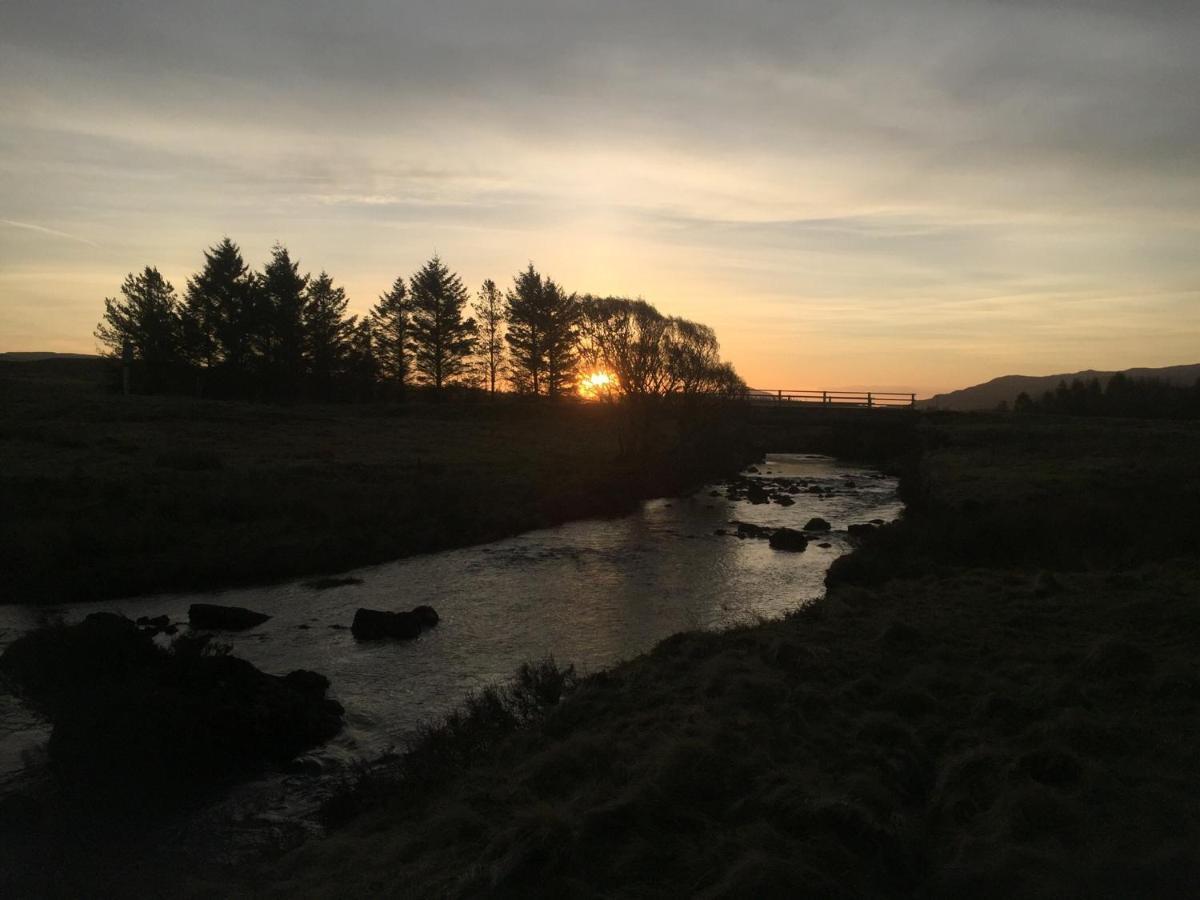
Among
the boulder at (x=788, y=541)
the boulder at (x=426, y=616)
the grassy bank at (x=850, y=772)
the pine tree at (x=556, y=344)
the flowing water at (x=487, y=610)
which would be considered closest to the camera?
the grassy bank at (x=850, y=772)

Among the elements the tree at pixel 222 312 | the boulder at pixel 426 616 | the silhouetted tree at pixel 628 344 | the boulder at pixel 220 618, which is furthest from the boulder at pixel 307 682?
the tree at pixel 222 312

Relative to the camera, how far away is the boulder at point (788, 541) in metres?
26.6

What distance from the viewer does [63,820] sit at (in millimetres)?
8852

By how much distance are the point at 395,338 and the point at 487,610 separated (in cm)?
5503

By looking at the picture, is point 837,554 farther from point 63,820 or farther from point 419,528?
point 63,820

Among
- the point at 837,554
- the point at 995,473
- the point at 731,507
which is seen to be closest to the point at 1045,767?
the point at 837,554

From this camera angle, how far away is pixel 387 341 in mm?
69812

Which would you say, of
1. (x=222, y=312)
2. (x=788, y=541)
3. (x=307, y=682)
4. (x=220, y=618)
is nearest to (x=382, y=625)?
(x=220, y=618)

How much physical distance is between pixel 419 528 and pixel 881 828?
872 inches

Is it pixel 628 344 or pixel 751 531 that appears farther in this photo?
pixel 628 344

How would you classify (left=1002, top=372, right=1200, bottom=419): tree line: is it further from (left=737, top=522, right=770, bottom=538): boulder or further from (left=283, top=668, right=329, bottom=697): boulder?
(left=283, top=668, right=329, bottom=697): boulder

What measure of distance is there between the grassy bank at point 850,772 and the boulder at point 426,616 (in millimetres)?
6140

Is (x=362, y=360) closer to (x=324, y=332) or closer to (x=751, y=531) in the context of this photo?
(x=324, y=332)

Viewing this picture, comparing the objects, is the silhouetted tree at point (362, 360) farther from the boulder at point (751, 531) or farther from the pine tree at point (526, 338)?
the boulder at point (751, 531)
